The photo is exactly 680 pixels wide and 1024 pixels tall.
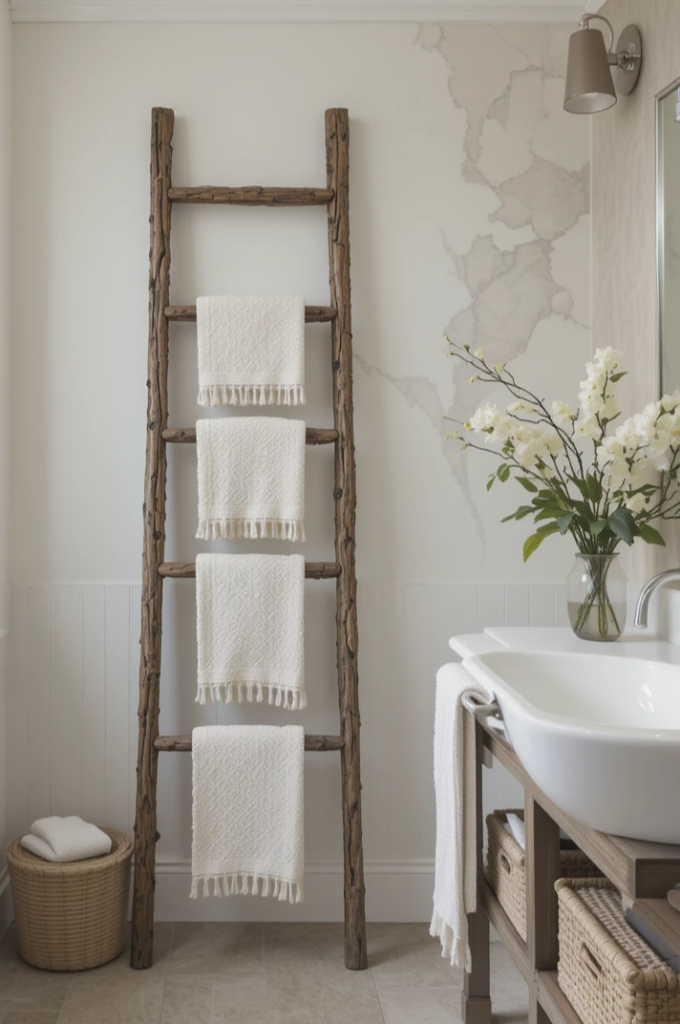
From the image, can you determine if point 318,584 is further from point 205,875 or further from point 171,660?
point 205,875

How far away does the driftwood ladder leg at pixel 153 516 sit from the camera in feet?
7.37

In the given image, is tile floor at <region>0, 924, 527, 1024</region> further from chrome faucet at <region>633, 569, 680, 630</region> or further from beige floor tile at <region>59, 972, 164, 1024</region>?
chrome faucet at <region>633, 569, 680, 630</region>

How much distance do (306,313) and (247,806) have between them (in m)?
1.18

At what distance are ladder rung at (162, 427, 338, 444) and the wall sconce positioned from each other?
89 centimetres

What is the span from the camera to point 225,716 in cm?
242

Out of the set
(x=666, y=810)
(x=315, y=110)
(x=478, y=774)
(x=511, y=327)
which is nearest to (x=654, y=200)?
(x=511, y=327)

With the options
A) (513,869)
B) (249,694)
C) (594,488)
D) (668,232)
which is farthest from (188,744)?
(668,232)

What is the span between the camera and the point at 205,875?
87.4 inches

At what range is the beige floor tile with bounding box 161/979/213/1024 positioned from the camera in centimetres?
198

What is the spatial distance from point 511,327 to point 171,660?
47.3 inches

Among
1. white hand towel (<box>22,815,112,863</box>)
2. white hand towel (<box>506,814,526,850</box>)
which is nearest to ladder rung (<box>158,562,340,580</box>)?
white hand towel (<box>22,815,112,863</box>)

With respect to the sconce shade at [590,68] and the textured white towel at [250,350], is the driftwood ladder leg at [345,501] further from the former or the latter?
the sconce shade at [590,68]

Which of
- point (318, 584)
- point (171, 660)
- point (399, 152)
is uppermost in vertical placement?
point (399, 152)

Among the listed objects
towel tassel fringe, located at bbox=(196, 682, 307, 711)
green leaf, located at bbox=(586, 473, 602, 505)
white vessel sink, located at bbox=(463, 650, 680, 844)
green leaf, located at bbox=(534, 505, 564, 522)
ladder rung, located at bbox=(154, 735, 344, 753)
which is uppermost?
green leaf, located at bbox=(586, 473, 602, 505)
